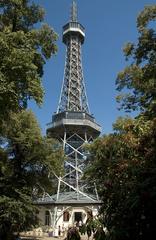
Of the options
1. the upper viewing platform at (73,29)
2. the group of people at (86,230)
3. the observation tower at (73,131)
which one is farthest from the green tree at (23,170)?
the upper viewing platform at (73,29)

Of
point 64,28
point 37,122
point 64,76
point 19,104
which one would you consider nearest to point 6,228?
point 37,122

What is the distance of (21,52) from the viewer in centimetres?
1303

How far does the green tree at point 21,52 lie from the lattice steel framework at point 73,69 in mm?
55624

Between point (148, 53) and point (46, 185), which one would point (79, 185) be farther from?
point (148, 53)

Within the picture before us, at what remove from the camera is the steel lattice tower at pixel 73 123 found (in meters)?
58.3

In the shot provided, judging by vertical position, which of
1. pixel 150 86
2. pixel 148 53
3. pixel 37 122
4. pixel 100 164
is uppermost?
pixel 37 122

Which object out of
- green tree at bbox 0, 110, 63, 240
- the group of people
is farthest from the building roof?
the group of people

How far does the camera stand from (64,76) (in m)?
76.8

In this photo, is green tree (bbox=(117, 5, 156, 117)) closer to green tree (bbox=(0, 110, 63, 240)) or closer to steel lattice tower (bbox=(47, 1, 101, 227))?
green tree (bbox=(0, 110, 63, 240))

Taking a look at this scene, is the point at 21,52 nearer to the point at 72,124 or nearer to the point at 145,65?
the point at 145,65

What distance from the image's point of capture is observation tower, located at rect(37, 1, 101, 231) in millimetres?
53062

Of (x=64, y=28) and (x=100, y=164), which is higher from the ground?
(x=64, y=28)

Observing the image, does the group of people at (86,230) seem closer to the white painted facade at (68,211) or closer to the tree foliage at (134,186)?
the tree foliage at (134,186)

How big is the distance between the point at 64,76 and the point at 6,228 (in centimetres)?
5269
